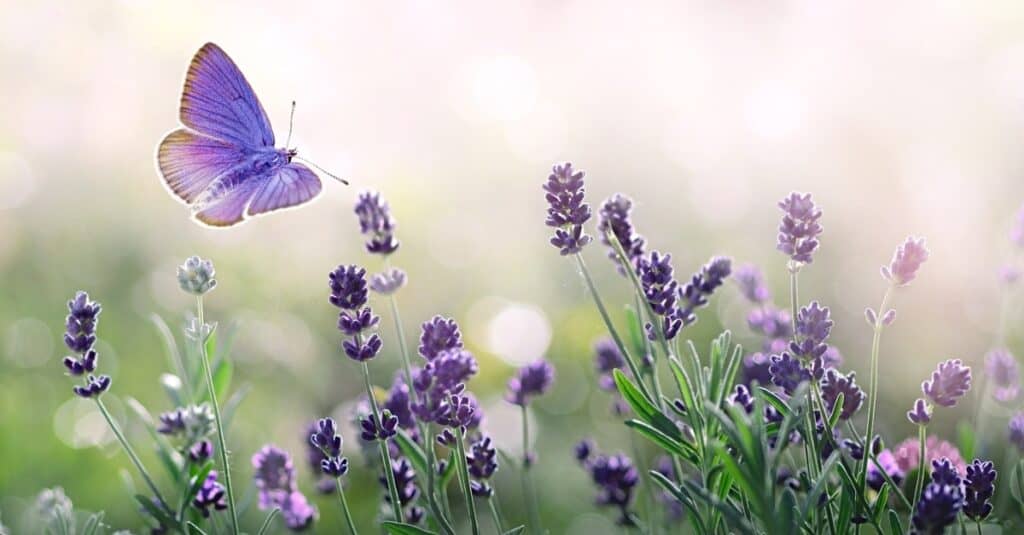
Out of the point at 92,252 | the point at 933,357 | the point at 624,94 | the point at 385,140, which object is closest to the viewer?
the point at 933,357

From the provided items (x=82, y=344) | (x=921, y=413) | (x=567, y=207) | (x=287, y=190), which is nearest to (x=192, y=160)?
(x=287, y=190)

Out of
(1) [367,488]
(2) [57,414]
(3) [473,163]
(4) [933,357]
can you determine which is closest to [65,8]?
(3) [473,163]

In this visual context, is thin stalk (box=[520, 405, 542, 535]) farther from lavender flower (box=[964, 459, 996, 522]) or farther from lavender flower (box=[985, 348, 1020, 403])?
lavender flower (box=[985, 348, 1020, 403])

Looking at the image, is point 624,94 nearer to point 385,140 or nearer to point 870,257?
point 385,140

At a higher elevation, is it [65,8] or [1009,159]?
[1009,159]

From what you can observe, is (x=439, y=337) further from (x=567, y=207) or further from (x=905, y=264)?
(x=905, y=264)

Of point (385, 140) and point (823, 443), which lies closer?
point (823, 443)
